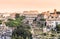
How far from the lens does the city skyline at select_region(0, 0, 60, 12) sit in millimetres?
1938

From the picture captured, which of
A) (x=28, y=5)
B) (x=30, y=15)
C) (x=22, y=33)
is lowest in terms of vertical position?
(x=22, y=33)

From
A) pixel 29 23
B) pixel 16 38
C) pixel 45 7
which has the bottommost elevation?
pixel 16 38

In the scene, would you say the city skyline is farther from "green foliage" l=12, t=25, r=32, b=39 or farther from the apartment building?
"green foliage" l=12, t=25, r=32, b=39

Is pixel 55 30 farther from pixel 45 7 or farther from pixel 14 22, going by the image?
pixel 14 22

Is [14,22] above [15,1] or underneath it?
underneath

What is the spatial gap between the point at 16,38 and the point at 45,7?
1.45 feet

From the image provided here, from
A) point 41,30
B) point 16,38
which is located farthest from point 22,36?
point 41,30

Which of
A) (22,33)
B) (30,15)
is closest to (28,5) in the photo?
(30,15)

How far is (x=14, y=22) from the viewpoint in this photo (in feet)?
6.20

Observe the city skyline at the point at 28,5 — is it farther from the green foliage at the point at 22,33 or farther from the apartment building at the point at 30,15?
the green foliage at the point at 22,33

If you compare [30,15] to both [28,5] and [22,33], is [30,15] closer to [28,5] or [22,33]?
[28,5]

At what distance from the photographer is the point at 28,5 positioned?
1954 millimetres

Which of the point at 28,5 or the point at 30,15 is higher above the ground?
the point at 28,5

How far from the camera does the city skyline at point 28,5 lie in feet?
6.36
